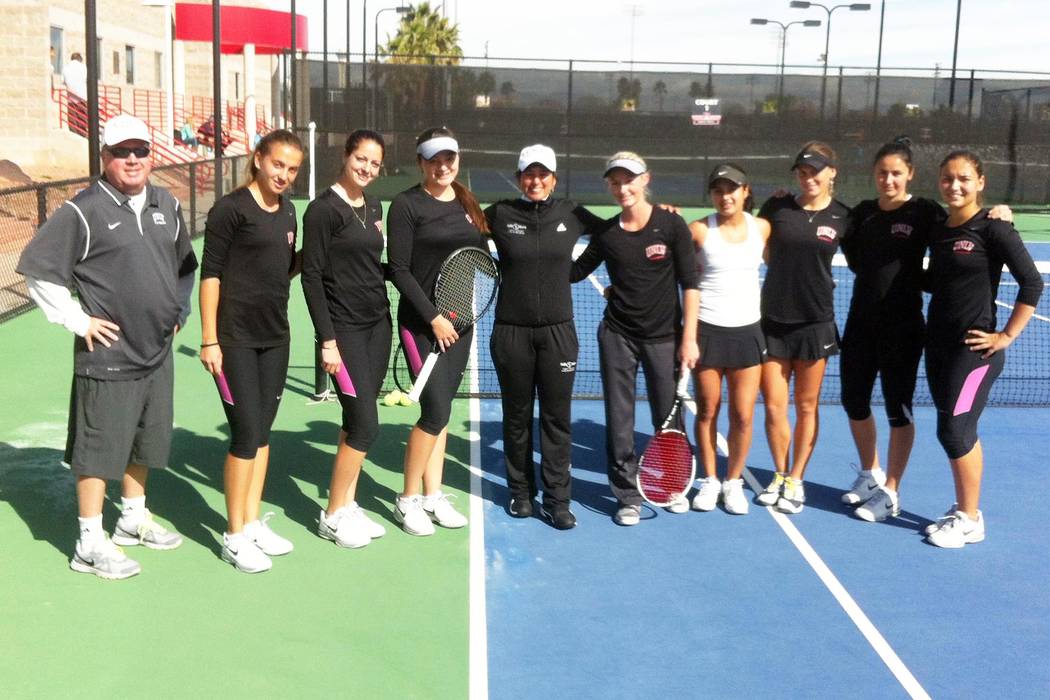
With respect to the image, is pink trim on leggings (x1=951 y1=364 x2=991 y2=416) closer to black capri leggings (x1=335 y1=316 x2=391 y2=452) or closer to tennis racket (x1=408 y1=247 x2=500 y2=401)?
tennis racket (x1=408 y1=247 x2=500 y2=401)

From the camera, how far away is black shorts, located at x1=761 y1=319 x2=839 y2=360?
19.6 ft

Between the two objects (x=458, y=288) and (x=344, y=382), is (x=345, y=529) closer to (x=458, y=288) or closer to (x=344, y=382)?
(x=344, y=382)

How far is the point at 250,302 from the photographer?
4969mm

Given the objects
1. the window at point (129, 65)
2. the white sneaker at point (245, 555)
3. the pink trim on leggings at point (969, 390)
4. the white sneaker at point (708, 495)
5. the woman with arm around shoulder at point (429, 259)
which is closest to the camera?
the white sneaker at point (245, 555)

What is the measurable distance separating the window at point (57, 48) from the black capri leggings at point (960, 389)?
98.5 ft

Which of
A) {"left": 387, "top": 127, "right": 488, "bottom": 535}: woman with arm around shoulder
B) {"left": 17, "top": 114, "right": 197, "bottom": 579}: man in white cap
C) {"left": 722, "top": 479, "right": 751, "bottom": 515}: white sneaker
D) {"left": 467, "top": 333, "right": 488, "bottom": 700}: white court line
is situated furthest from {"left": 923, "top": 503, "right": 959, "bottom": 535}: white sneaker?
{"left": 17, "top": 114, "right": 197, "bottom": 579}: man in white cap

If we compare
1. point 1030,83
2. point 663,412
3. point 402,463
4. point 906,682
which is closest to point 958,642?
point 906,682

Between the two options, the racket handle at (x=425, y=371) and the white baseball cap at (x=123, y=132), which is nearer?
the white baseball cap at (x=123, y=132)

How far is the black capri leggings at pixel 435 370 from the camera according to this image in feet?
18.1

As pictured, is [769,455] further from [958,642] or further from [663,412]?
[958,642]

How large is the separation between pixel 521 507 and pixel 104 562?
2.10m

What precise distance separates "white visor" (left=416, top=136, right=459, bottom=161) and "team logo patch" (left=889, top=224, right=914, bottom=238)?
2.29 meters

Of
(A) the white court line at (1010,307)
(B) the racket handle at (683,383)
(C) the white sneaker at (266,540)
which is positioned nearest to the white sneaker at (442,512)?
(C) the white sneaker at (266,540)

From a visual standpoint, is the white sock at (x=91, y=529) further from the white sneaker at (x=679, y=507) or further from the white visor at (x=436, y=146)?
the white sneaker at (x=679, y=507)
